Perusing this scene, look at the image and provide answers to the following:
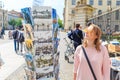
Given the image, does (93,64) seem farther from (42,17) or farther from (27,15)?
(27,15)

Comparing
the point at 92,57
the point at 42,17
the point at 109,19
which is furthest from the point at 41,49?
the point at 109,19

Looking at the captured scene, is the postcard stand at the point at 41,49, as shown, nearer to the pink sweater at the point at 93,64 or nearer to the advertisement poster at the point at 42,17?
the advertisement poster at the point at 42,17

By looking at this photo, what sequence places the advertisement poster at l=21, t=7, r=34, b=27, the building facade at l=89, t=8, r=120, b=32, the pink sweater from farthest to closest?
the building facade at l=89, t=8, r=120, b=32 < the advertisement poster at l=21, t=7, r=34, b=27 < the pink sweater

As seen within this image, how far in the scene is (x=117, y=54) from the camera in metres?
12.1

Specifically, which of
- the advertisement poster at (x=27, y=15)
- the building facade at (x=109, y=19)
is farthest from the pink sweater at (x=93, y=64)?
the building facade at (x=109, y=19)

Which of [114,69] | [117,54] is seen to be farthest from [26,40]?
[117,54]

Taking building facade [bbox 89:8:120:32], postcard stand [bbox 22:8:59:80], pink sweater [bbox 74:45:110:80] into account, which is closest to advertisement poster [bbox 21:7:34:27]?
postcard stand [bbox 22:8:59:80]

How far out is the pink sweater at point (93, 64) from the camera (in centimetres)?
516

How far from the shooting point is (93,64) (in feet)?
16.9

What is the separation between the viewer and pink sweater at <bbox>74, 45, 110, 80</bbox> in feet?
16.9

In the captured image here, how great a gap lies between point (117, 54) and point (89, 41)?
23.4ft

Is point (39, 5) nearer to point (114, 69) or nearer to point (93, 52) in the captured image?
point (93, 52)

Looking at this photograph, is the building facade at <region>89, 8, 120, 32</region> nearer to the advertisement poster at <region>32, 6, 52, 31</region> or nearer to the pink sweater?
the advertisement poster at <region>32, 6, 52, 31</region>

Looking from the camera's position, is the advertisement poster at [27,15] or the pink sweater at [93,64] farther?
the advertisement poster at [27,15]
